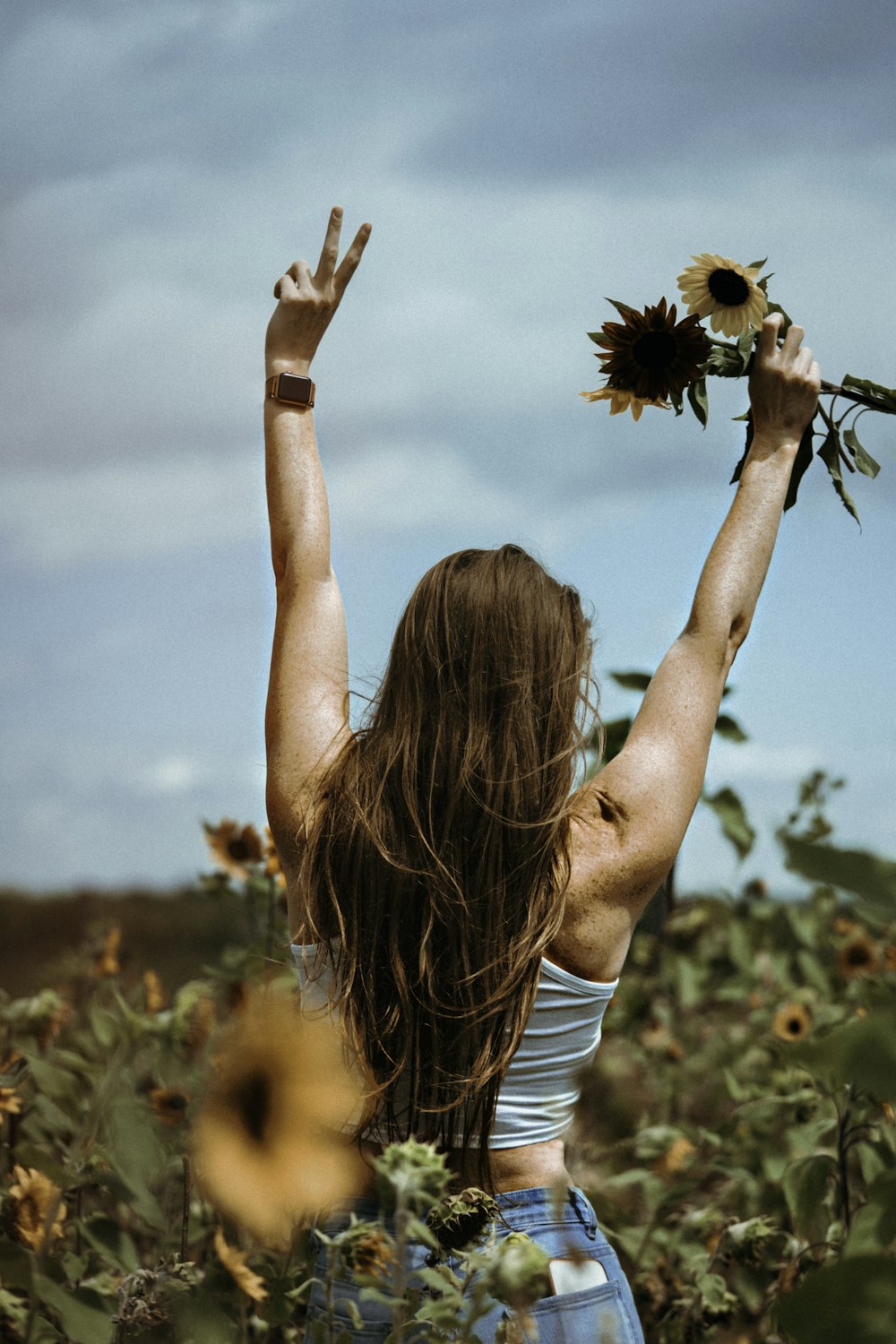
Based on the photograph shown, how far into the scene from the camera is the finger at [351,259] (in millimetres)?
1781

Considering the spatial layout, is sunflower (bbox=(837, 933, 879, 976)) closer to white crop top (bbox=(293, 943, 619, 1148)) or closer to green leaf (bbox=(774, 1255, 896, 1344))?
white crop top (bbox=(293, 943, 619, 1148))

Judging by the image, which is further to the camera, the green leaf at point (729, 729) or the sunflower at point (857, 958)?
the sunflower at point (857, 958)

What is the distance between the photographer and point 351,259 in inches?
70.4

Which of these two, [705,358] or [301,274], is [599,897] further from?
[301,274]

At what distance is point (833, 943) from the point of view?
3.30 meters


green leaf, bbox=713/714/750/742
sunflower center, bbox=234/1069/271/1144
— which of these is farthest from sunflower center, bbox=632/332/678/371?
sunflower center, bbox=234/1069/271/1144

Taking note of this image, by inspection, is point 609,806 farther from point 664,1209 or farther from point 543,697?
point 664,1209

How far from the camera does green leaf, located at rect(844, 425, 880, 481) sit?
1438 millimetres

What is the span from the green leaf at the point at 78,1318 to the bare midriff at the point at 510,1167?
0.32m

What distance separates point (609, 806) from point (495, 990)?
0.74 feet

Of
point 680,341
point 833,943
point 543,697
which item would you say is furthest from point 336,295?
point 833,943

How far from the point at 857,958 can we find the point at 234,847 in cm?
174

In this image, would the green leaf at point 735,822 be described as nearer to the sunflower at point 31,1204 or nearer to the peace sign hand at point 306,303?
the peace sign hand at point 306,303

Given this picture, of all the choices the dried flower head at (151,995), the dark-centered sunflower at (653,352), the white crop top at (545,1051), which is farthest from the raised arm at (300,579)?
the dried flower head at (151,995)
